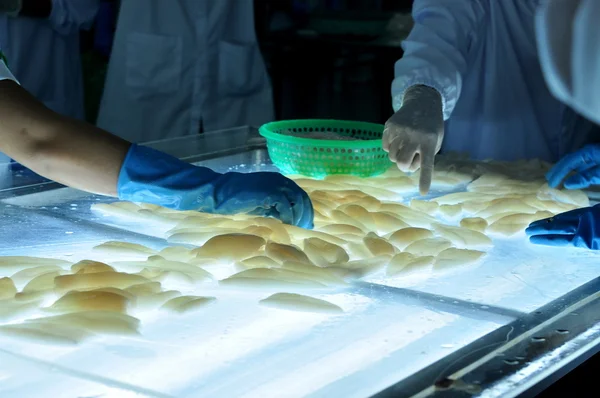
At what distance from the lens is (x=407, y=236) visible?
5.17ft

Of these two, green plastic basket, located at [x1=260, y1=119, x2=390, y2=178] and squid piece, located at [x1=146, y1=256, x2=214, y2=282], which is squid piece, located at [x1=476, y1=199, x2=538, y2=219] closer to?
green plastic basket, located at [x1=260, y1=119, x2=390, y2=178]

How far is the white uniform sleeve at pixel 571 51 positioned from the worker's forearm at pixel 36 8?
2624 mm

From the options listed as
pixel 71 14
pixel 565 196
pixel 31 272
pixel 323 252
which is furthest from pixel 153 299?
pixel 71 14

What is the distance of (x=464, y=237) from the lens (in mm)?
1596

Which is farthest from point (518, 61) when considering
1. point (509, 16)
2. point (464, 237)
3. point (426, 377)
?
point (426, 377)

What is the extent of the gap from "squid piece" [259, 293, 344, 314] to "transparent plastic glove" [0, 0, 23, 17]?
221cm

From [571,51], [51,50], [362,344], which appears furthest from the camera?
[51,50]

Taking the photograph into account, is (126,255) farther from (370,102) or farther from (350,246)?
(370,102)

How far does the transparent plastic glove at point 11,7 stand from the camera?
9.88 feet

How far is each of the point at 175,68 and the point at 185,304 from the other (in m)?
2.36

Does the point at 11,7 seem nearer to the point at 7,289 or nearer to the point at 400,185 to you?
the point at 400,185

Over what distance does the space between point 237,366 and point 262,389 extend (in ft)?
0.23

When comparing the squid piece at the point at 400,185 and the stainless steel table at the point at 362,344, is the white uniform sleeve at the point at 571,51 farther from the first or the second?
the squid piece at the point at 400,185

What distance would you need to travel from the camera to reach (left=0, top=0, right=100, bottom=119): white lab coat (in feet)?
10.5
